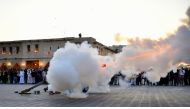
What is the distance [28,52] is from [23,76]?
113ft

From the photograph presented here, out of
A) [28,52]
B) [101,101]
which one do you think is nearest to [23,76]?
[101,101]

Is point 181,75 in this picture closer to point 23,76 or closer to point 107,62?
point 107,62

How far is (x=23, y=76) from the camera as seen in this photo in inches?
1642

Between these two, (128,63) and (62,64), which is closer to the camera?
(62,64)

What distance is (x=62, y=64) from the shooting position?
60.5 ft

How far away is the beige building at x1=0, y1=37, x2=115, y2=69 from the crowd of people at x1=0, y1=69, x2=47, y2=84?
96.9 ft

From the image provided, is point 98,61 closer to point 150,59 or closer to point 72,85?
point 72,85

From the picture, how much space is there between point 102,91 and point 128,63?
3534 millimetres

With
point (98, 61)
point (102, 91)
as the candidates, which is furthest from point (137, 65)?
point (98, 61)

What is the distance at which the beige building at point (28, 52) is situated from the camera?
73.5 metres

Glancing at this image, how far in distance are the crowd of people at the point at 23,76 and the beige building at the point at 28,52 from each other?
96.9 feet

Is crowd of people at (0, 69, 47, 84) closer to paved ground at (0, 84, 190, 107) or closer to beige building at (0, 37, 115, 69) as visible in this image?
paved ground at (0, 84, 190, 107)

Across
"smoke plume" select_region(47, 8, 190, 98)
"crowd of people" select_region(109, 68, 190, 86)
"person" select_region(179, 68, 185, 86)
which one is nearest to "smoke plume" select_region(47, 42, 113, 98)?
→ "smoke plume" select_region(47, 8, 190, 98)

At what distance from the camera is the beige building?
73.5m
